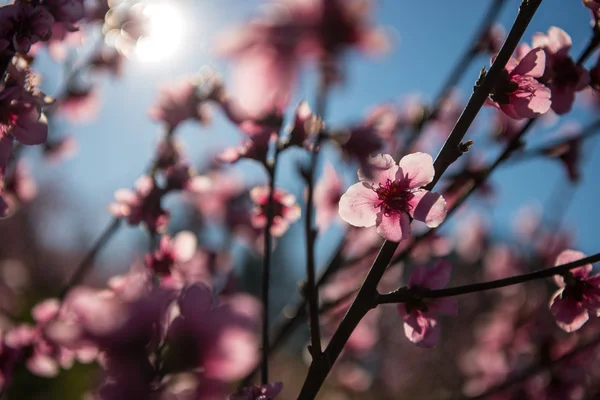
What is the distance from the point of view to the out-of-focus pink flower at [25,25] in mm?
794

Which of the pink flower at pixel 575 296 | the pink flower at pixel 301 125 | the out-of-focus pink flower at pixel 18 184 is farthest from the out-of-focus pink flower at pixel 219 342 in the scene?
the out-of-focus pink flower at pixel 18 184

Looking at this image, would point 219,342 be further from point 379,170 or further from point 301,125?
point 301,125

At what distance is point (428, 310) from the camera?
825mm

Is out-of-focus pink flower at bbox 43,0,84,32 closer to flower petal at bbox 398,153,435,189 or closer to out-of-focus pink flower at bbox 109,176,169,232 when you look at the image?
out-of-focus pink flower at bbox 109,176,169,232

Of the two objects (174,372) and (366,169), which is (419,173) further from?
(174,372)

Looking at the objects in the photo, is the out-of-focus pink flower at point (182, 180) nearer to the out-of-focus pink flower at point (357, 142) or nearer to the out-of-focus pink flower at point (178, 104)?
the out-of-focus pink flower at point (178, 104)

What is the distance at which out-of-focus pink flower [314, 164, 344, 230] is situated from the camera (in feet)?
4.89

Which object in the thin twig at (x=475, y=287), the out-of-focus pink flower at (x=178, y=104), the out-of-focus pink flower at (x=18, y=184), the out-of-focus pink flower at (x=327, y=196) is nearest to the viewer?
the thin twig at (x=475, y=287)

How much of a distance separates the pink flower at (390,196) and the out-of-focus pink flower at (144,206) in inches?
24.5

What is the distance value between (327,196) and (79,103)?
130 cm

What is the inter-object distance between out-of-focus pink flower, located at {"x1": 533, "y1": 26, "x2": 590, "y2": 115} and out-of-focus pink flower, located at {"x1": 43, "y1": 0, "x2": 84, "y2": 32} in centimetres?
86

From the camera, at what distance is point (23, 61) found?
0.93 metres

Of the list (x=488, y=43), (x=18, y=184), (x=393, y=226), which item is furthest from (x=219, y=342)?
(x=18, y=184)

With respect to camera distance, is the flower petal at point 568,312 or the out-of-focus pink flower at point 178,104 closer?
the flower petal at point 568,312
